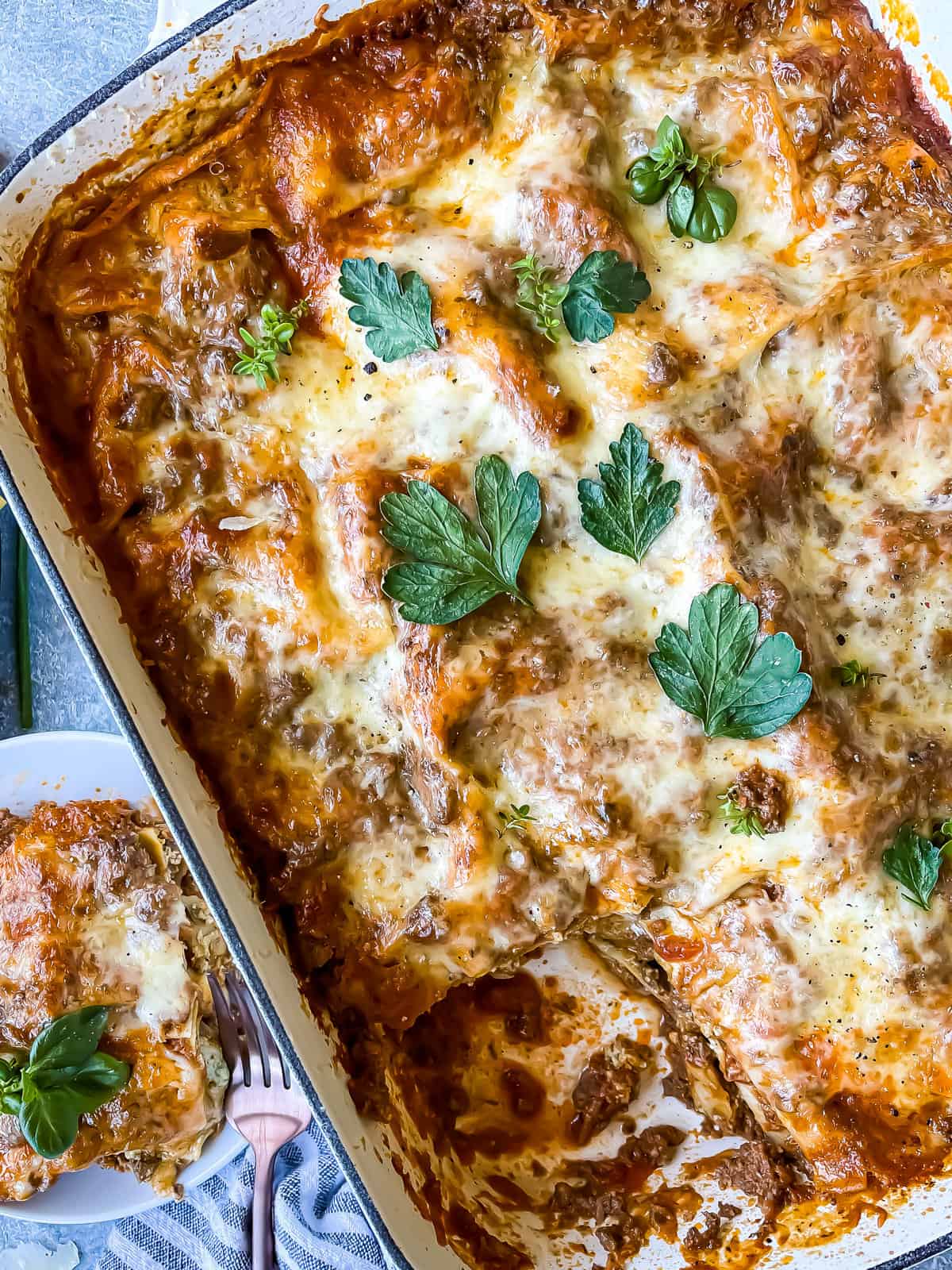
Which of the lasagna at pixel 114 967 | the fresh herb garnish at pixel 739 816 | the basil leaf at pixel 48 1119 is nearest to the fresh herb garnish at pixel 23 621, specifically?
the lasagna at pixel 114 967

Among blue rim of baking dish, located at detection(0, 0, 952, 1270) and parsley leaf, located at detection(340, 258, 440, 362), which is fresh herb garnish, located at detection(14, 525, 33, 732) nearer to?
blue rim of baking dish, located at detection(0, 0, 952, 1270)

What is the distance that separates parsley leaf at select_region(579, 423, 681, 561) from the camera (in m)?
2.08

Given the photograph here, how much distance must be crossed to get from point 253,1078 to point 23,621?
1.32m

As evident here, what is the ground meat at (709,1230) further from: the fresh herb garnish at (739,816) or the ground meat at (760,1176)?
the fresh herb garnish at (739,816)

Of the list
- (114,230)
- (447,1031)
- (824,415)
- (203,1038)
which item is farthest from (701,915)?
(114,230)

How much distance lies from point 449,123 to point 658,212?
18.2 inches

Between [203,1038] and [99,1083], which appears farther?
[203,1038]

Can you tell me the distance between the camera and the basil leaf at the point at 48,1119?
7.79ft

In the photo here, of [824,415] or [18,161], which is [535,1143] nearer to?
[824,415]

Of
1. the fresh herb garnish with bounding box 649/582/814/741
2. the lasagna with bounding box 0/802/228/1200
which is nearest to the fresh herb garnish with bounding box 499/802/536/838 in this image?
the fresh herb garnish with bounding box 649/582/814/741

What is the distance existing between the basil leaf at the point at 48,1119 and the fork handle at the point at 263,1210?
1.69ft

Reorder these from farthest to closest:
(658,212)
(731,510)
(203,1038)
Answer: (203,1038)
(658,212)
(731,510)

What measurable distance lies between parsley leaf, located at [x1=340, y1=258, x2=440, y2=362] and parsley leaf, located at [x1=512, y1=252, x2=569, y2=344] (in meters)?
0.18

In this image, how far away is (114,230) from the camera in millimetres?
2262
